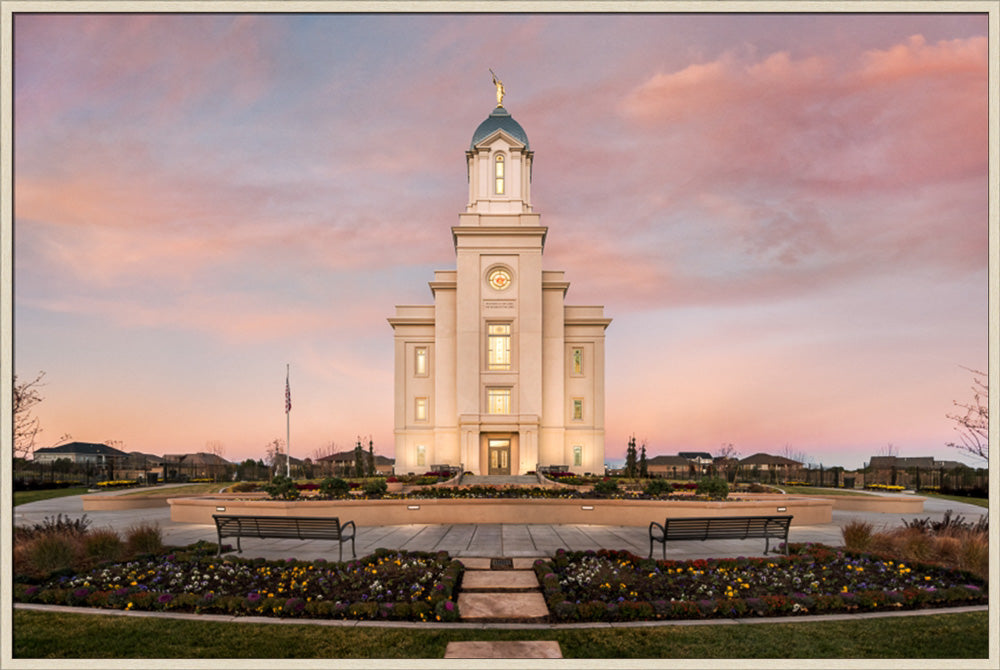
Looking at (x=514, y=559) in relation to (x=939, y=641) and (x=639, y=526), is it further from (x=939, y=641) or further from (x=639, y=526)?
(x=639, y=526)

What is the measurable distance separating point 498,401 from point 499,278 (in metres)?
8.96

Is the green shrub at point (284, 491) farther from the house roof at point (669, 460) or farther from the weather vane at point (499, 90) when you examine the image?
the house roof at point (669, 460)

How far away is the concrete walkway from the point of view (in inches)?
520

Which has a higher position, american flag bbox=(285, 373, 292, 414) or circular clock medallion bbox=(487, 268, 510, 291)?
circular clock medallion bbox=(487, 268, 510, 291)

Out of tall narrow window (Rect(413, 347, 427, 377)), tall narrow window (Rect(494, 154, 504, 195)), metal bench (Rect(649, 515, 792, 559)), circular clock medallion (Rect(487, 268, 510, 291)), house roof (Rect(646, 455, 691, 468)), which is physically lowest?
house roof (Rect(646, 455, 691, 468))

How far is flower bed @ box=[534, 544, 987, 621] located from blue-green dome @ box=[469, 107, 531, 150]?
142ft

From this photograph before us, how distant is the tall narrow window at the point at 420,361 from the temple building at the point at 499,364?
0.25 feet

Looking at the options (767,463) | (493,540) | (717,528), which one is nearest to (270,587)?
(493,540)

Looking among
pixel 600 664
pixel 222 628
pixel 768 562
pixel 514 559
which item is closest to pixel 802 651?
pixel 600 664

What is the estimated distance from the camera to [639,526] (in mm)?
18828

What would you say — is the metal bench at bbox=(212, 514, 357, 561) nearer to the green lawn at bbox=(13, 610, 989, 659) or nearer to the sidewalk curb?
the sidewalk curb

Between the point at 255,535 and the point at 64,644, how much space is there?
5.38m

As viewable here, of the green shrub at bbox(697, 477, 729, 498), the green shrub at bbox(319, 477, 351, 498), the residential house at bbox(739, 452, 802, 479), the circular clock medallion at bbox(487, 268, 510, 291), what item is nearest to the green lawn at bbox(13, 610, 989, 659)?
the green shrub at bbox(319, 477, 351, 498)

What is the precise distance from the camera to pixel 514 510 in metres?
19.4
